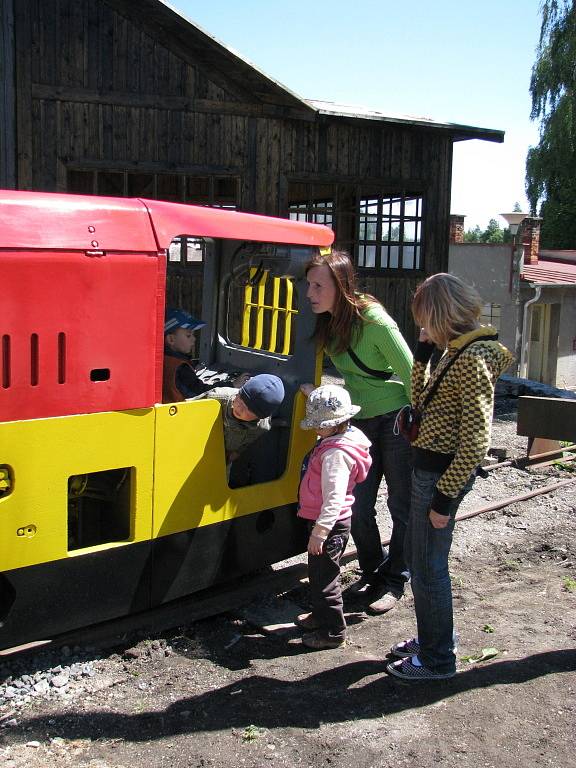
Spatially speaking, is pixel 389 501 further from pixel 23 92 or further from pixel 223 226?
pixel 23 92

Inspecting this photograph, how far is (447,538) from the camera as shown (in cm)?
357

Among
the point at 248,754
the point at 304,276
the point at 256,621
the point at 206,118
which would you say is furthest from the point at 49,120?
the point at 248,754

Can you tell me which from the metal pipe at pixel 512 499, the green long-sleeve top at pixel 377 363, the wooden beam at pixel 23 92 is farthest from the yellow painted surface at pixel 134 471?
the wooden beam at pixel 23 92

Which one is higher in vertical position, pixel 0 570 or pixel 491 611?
pixel 0 570

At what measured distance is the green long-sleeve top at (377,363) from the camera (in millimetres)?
4297

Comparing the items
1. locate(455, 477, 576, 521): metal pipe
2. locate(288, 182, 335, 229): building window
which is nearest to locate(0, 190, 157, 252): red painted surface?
locate(455, 477, 576, 521): metal pipe

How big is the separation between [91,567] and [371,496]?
5.38ft

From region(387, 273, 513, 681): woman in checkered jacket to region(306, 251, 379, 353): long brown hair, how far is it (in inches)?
24.7

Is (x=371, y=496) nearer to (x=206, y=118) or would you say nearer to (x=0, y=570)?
(x=0, y=570)

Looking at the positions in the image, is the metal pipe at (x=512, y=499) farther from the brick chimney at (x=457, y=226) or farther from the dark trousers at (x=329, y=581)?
the brick chimney at (x=457, y=226)

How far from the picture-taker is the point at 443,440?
3.49 m

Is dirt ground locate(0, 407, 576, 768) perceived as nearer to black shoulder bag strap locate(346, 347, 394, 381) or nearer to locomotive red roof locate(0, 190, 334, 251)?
black shoulder bag strap locate(346, 347, 394, 381)

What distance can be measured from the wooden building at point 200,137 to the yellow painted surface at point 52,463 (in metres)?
7.78

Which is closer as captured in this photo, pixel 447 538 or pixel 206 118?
pixel 447 538
